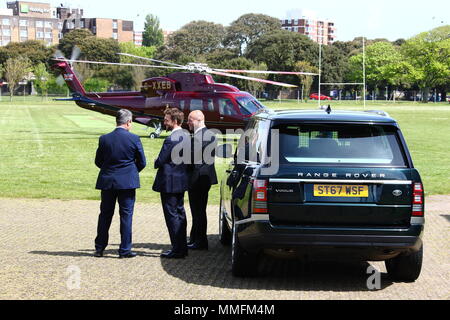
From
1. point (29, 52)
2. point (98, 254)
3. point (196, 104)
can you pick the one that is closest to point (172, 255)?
point (98, 254)

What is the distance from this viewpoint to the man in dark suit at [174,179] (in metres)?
8.62

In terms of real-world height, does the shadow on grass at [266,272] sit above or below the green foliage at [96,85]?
below

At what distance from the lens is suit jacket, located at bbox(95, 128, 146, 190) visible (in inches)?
340

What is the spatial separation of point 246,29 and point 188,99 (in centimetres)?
10757

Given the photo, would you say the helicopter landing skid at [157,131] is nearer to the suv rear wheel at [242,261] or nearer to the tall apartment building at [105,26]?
the suv rear wheel at [242,261]

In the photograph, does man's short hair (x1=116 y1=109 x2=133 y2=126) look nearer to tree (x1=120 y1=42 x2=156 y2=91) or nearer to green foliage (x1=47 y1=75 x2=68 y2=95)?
tree (x1=120 y1=42 x2=156 y2=91)

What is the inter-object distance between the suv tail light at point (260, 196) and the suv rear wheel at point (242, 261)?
619mm

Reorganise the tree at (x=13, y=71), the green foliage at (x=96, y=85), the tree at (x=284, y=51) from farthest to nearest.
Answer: the tree at (x=284, y=51) < the green foliage at (x=96, y=85) < the tree at (x=13, y=71)

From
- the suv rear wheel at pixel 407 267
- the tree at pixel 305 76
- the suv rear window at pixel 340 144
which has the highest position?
the tree at pixel 305 76

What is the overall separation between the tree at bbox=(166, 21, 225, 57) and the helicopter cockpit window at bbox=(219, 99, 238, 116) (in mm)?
101958

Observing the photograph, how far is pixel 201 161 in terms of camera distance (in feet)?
29.5

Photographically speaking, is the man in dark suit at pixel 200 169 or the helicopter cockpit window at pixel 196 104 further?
the helicopter cockpit window at pixel 196 104

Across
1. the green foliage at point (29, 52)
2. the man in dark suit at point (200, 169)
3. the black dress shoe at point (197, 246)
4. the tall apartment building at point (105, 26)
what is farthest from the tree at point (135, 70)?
the man in dark suit at point (200, 169)
